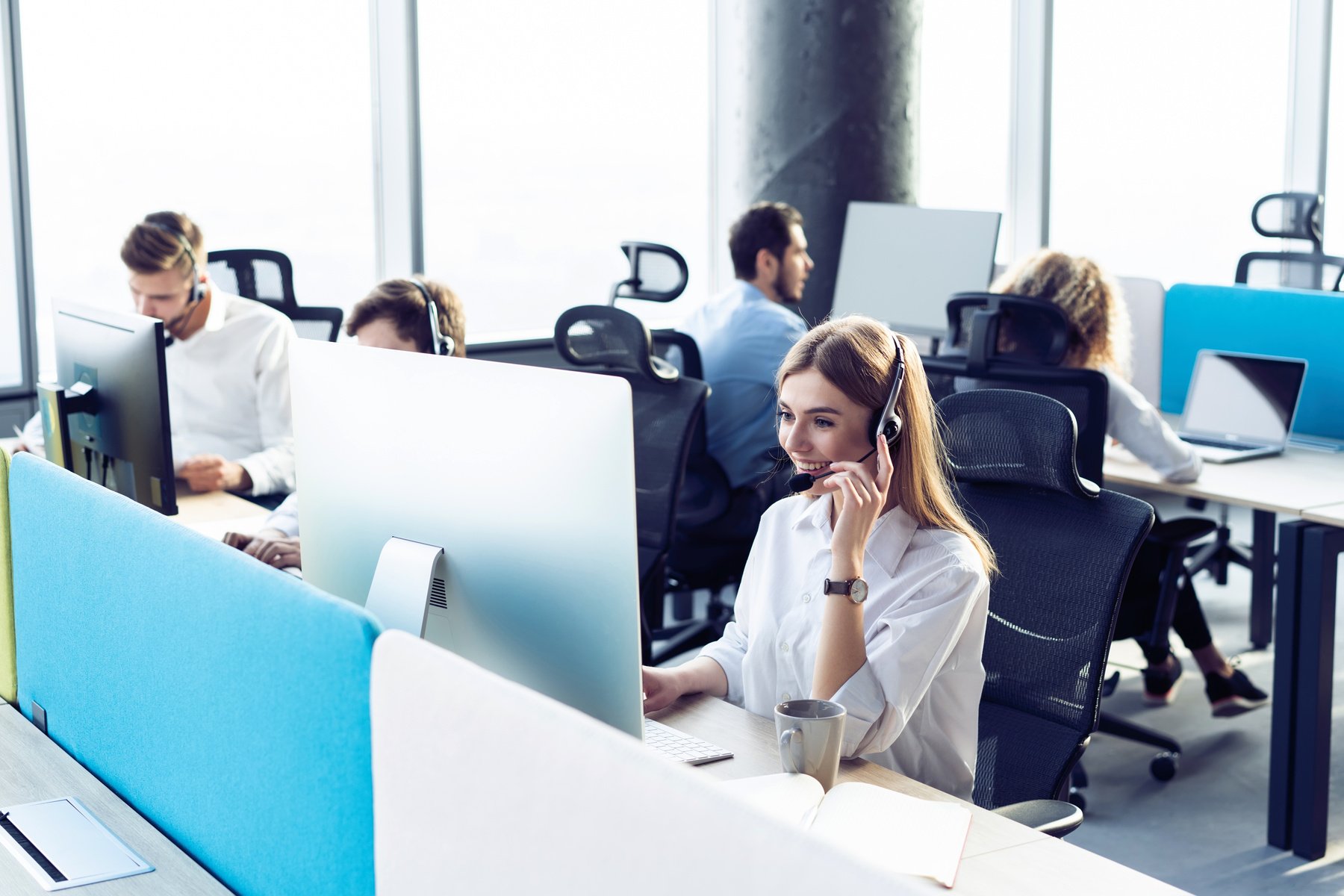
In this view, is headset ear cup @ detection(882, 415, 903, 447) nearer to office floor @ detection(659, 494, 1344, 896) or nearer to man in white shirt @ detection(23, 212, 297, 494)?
office floor @ detection(659, 494, 1344, 896)

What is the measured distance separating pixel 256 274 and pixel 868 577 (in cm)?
268

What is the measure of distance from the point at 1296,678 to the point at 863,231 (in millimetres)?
2550

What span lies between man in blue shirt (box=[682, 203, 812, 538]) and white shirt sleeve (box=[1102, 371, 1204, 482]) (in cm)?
83

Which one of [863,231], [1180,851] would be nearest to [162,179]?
[863,231]

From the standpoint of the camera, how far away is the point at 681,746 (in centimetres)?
174

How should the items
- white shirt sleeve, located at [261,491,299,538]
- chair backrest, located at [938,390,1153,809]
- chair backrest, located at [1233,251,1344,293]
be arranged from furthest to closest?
chair backrest, located at [1233,251,1344,293] → white shirt sleeve, located at [261,491,299,538] → chair backrest, located at [938,390,1153,809]

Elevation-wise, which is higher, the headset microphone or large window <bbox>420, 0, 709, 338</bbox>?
large window <bbox>420, 0, 709, 338</bbox>

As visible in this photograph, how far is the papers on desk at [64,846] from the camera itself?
134cm

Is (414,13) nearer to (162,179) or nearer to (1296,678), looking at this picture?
(162,179)

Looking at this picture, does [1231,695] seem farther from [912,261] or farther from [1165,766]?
[912,261]

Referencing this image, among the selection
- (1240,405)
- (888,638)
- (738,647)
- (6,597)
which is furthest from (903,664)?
(1240,405)

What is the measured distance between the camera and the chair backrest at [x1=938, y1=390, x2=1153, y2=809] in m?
1.92

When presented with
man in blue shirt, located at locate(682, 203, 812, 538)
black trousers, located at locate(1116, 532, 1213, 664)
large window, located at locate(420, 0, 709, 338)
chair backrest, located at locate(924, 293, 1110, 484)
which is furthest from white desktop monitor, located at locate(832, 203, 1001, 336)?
black trousers, located at locate(1116, 532, 1213, 664)

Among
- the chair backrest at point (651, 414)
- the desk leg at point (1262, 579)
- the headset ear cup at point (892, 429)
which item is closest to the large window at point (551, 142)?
the chair backrest at point (651, 414)
